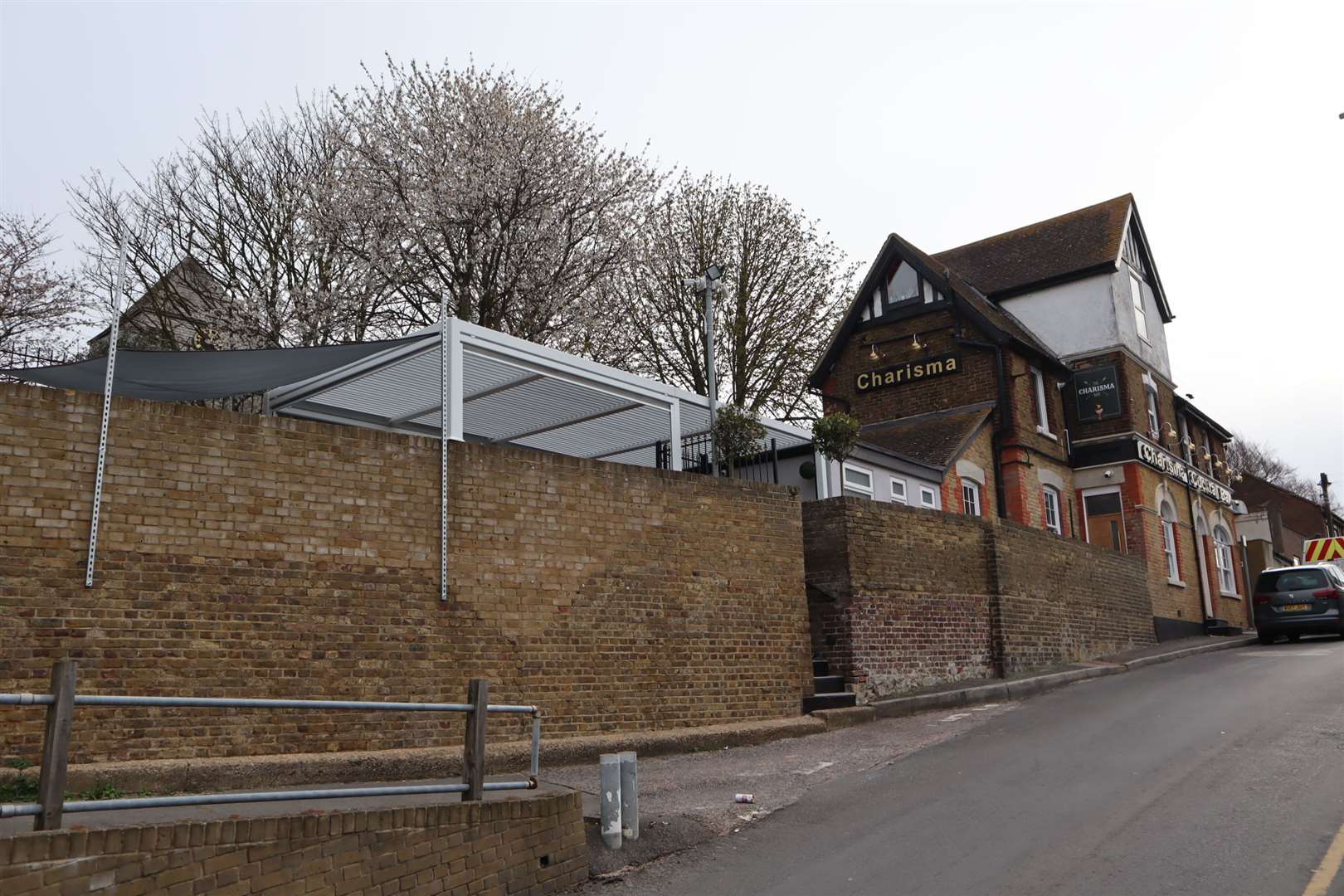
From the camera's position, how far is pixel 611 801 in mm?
7668

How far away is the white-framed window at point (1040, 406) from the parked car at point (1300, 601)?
5821 millimetres

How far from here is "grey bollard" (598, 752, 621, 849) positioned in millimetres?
7629

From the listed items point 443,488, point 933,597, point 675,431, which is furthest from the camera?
point 933,597

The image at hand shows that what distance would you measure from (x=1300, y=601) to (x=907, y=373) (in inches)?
391

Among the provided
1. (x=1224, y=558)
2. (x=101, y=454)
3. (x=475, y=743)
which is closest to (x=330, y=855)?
(x=475, y=743)

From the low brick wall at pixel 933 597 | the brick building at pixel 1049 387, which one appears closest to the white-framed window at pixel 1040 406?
the brick building at pixel 1049 387

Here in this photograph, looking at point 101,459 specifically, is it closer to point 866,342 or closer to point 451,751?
point 451,751

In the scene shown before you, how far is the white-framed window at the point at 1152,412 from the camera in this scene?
28.5 meters

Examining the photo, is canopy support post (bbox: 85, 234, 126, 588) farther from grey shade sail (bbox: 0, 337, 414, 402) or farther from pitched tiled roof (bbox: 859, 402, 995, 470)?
pitched tiled roof (bbox: 859, 402, 995, 470)

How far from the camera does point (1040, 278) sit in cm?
2822

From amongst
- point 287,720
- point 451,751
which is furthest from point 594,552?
point 287,720

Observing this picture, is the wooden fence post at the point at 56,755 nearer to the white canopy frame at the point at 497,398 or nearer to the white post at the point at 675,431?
the white canopy frame at the point at 497,398

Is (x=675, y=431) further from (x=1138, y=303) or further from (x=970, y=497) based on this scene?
(x=1138, y=303)

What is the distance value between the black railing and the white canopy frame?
0.83 ft
